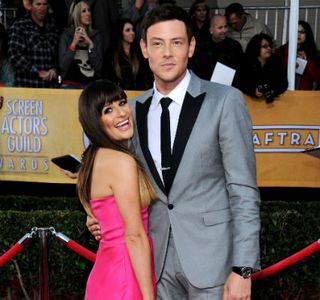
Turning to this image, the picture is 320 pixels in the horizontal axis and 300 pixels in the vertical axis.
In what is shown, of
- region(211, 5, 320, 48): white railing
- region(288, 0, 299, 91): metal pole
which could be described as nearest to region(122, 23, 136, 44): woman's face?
region(288, 0, 299, 91): metal pole

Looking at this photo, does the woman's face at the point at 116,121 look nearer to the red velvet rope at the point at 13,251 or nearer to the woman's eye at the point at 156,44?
the woman's eye at the point at 156,44

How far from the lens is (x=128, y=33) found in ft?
24.0

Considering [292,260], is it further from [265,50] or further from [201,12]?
[201,12]

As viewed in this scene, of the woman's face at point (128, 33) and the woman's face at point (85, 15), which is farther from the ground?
the woman's face at point (85, 15)

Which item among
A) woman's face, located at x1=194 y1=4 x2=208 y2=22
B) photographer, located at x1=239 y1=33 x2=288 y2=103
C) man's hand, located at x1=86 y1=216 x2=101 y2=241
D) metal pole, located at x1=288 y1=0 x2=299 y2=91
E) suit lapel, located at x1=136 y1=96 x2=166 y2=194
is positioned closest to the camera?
suit lapel, located at x1=136 y1=96 x2=166 y2=194

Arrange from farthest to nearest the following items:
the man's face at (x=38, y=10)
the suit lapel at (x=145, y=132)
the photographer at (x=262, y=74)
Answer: the man's face at (x=38, y=10) → the photographer at (x=262, y=74) → the suit lapel at (x=145, y=132)

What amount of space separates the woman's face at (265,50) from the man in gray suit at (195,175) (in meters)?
4.21

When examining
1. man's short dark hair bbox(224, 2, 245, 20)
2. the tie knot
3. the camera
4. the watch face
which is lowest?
the watch face

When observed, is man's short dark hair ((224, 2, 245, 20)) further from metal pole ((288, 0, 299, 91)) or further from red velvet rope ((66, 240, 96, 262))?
red velvet rope ((66, 240, 96, 262))

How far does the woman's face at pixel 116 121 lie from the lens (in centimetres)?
307

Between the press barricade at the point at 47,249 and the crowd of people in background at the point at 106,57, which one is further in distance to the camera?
the crowd of people in background at the point at 106,57

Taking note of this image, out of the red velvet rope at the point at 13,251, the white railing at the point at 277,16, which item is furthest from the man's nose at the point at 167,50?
the white railing at the point at 277,16

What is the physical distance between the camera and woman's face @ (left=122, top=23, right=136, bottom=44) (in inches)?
287

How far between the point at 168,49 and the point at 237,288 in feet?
3.26
